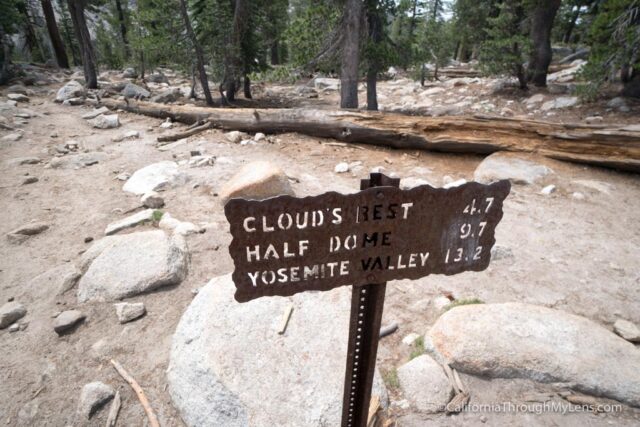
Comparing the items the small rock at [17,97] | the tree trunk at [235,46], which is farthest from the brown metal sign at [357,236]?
the small rock at [17,97]

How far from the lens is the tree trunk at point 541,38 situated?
37.5 feet

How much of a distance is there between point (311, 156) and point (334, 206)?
646 centimetres

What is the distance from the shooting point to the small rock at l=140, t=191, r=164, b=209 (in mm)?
5426

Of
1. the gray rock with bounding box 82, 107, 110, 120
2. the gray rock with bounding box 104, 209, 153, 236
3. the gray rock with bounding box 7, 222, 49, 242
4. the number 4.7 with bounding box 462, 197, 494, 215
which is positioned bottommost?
the gray rock with bounding box 7, 222, 49, 242

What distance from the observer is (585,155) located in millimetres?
6359

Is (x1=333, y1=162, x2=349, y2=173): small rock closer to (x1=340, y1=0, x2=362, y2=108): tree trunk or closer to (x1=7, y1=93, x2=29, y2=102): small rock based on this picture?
(x1=340, y1=0, x2=362, y2=108): tree trunk

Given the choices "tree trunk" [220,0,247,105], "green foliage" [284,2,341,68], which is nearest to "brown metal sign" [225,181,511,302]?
"green foliage" [284,2,341,68]

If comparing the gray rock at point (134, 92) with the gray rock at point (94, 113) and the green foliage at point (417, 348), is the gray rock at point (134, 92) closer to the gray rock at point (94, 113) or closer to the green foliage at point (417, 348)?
the gray rock at point (94, 113)

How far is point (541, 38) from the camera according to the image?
12086 mm

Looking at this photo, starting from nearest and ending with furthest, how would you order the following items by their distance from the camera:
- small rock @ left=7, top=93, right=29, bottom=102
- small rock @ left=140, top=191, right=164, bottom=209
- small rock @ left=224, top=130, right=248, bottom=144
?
small rock @ left=140, top=191, right=164, bottom=209
small rock @ left=224, top=130, right=248, bottom=144
small rock @ left=7, top=93, right=29, bottom=102

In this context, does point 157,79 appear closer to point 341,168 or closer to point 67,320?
point 341,168

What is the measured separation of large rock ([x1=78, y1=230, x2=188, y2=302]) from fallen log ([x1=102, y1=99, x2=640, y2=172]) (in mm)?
5245

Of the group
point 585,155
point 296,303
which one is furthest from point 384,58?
point 296,303

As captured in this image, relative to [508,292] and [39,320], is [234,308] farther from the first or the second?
[508,292]
